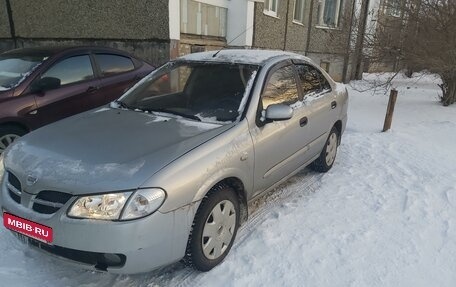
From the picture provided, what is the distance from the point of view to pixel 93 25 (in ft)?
30.0

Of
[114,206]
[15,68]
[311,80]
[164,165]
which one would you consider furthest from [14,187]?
[311,80]

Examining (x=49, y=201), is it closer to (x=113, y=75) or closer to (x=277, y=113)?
(x=277, y=113)

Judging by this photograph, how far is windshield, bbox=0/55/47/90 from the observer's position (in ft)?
15.0

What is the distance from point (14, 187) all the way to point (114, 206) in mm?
820

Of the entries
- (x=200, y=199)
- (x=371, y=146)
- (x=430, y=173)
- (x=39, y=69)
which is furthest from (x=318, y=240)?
(x=39, y=69)

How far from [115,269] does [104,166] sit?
2.04 feet

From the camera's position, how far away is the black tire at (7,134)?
4.33 meters

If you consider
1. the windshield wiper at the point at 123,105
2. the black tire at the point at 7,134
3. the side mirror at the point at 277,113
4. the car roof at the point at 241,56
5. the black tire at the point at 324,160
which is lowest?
the black tire at the point at 324,160

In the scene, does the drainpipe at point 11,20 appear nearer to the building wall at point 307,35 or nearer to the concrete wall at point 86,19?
the concrete wall at point 86,19

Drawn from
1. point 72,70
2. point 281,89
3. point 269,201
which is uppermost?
point 281,89

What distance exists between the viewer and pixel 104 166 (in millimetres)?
2414

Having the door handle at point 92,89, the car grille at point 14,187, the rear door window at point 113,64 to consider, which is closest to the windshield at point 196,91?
the car grille at point 14,187

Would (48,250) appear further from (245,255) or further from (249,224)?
(249,224)

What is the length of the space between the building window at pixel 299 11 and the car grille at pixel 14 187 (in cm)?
1371
